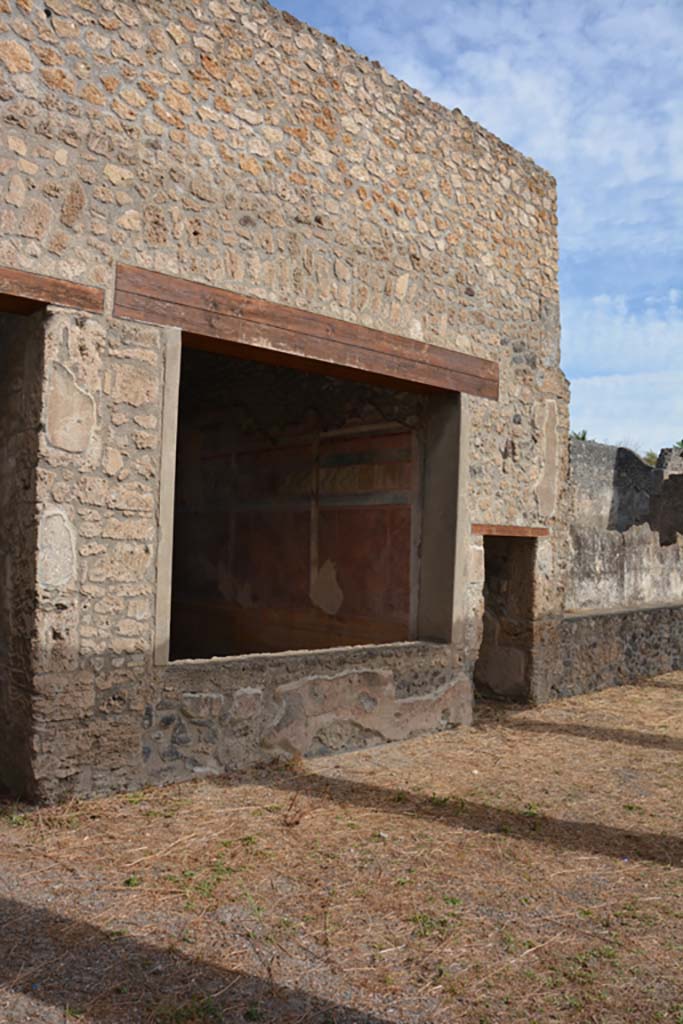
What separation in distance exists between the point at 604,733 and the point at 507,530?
65.6 inches

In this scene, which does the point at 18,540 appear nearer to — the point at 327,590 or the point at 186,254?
the point at 186,254

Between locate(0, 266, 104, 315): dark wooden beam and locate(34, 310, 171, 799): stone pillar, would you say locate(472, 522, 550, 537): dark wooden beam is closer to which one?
locate(34, 310, 171, 799): stone pillar

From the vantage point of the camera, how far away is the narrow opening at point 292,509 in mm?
6605

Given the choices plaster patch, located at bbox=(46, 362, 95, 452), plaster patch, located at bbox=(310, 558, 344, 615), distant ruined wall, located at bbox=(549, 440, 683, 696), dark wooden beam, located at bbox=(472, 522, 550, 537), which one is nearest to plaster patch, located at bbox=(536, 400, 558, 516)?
dark wooden beam, located at bbox=(472, 522, 550, 537)

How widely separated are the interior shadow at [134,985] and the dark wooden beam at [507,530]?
4.14m

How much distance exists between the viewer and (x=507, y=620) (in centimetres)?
740

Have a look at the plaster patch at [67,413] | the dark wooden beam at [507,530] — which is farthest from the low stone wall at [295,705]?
the plaster patch at [67,413]

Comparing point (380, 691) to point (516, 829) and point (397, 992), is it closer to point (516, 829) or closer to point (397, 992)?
point (516, 829)

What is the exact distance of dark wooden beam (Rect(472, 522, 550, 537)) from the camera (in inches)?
254

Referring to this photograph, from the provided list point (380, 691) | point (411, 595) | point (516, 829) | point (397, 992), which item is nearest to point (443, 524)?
point (411, 595)

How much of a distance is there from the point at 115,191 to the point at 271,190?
104 centimetres

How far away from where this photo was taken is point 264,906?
322 centimetres

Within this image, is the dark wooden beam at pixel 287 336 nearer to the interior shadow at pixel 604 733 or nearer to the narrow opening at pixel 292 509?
the narrow opening at pixel 292 509

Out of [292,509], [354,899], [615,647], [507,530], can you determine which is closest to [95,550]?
[354,899]
